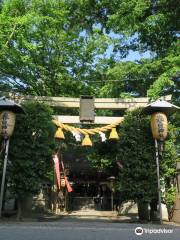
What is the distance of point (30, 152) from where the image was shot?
11141 millimetres

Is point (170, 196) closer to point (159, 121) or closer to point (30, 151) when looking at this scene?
point (159, 121)

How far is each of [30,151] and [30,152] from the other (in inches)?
1.3

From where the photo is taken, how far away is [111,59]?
2009cm

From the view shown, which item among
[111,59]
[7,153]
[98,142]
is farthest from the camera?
[111,59]

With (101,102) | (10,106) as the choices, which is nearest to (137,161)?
(101,102)

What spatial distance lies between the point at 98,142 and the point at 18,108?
4206 mm

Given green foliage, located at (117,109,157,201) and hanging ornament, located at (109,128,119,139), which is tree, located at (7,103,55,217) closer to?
hanging ornament, located at (109,128,119,139)

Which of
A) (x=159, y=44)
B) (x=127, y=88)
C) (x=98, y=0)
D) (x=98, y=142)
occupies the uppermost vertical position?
(x=98, y=0)

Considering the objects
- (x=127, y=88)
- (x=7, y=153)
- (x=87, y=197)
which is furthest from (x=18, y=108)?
(x=87, y=197)

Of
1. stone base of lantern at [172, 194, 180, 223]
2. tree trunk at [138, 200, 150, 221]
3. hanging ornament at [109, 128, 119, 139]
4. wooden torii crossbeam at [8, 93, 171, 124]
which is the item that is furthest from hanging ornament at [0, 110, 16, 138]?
stone base of lantern at [172, 194, 180, 223]

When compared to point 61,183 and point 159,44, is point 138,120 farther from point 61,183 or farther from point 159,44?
point 61,183

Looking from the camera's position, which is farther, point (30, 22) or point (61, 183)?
point (61, 183)

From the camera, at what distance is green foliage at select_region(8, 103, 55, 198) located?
36.1 ft

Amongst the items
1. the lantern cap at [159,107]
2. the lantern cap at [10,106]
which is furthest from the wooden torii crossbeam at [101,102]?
the lantern cap at [10,106]
